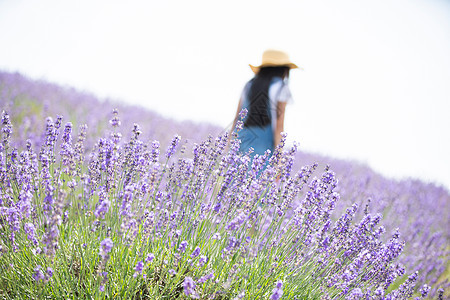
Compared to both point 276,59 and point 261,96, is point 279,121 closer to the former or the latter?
point 261,96

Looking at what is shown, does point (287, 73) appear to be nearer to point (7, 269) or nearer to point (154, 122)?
point (7, 269)

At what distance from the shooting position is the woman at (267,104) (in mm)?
3111


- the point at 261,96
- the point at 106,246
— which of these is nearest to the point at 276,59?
the point at 261,96

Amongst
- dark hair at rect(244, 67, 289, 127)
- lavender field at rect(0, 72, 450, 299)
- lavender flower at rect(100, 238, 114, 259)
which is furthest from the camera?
dark hair at rect(244, 67, 289, 127)

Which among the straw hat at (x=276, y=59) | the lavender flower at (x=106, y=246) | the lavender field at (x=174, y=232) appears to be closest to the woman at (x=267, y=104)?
the straw hat at (x=276, y=59)

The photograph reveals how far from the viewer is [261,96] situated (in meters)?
3.10

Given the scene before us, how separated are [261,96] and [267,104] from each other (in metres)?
0.11

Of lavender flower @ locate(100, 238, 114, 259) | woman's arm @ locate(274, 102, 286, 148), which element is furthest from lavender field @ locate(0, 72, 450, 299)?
woman's arm @ locate(274, 102, 286, 148)

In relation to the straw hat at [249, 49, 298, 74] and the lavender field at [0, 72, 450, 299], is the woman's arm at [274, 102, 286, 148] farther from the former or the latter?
the lavender field at [0, 72, 450, 299]

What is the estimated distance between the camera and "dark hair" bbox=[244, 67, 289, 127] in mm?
3104

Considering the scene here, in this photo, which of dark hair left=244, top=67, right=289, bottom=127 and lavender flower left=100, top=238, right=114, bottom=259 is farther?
dark hair left=244, top=67, right=289, bottom=127

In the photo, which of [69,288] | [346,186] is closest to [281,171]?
[69,288]

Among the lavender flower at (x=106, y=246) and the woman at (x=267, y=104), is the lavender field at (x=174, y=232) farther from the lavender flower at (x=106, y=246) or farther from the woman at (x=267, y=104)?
the woman at (x=267, y=104)

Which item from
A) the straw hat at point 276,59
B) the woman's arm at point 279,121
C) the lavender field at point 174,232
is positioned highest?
the straw hat at point 276,59
